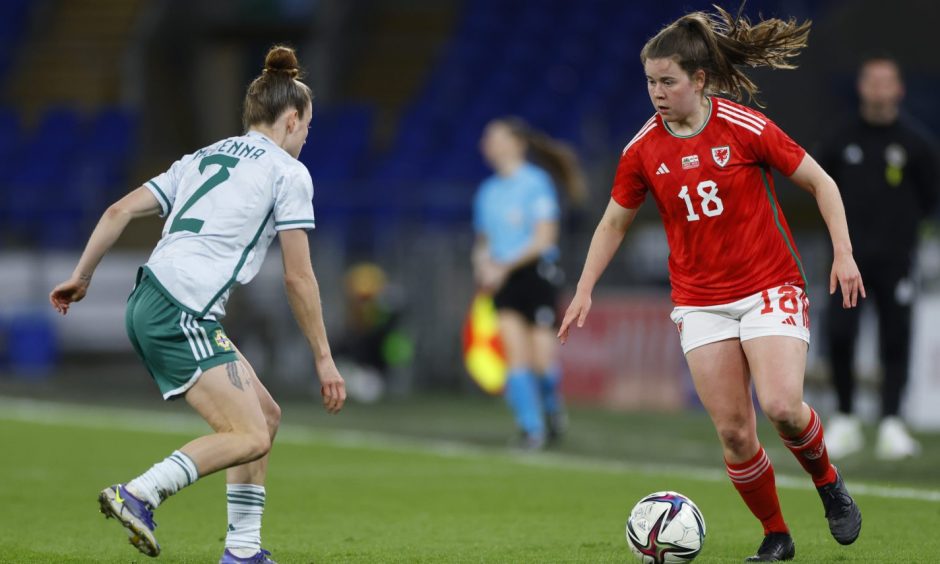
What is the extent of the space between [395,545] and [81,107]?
2003 centimetres

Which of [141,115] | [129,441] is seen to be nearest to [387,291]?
[129,441]

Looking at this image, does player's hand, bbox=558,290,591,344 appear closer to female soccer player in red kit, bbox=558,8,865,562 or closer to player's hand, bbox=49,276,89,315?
female soccer player in red kit, bbox=558,8,865,562

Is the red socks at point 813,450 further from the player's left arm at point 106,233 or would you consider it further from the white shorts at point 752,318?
the player's left arm at point 106,233

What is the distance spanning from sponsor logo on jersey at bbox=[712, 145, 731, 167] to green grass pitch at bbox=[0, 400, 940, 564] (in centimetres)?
154

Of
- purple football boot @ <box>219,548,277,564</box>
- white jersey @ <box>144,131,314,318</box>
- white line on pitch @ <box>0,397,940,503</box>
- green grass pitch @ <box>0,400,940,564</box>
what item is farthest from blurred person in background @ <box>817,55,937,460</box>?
white jersey @ <box>144,131,314,318</box>

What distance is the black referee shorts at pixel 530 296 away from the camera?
12.2m

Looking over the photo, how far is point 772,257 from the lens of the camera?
621 centimetres

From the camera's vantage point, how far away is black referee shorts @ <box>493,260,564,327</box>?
12.2m

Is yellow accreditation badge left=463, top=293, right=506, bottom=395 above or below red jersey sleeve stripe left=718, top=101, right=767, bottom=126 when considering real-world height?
below

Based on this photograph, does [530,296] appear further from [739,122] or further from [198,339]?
[198,339]

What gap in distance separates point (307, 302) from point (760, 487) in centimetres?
193

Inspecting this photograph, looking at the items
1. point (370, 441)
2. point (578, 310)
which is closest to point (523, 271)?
point (370, 441)

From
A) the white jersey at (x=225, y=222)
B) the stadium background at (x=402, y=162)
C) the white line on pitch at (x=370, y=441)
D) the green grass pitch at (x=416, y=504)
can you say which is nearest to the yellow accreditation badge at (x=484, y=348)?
the stadium background at (x=402, y=162)

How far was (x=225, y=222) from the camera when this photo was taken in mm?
5734
